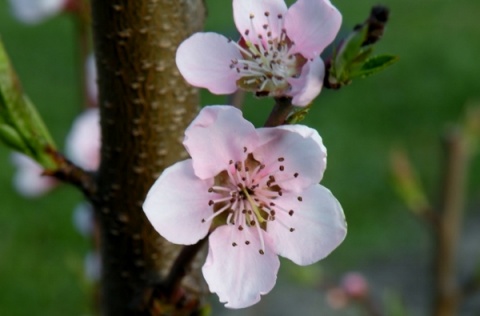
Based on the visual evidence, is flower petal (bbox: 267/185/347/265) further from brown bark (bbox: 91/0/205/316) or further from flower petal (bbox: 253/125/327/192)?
brown bark (bbox: 91/0/205/316)

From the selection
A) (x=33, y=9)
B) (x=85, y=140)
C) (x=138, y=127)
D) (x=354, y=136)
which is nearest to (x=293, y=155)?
(x=138, y=127)

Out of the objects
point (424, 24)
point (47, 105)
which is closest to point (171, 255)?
point (47, 105)

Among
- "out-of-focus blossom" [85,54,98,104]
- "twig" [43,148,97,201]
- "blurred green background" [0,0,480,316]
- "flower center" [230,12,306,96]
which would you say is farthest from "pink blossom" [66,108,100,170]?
"blurred green background" [0,0,480,316]

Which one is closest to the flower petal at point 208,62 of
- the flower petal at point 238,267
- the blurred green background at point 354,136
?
the flower petal at point 238,267

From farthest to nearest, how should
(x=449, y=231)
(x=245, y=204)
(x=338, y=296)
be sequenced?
(x=338, y=296) < (x=449, y=231) < (x=245, y=204)

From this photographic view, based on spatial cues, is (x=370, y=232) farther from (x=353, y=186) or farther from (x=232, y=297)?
(x=232, y=297)

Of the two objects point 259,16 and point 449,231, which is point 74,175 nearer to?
point 259,16
